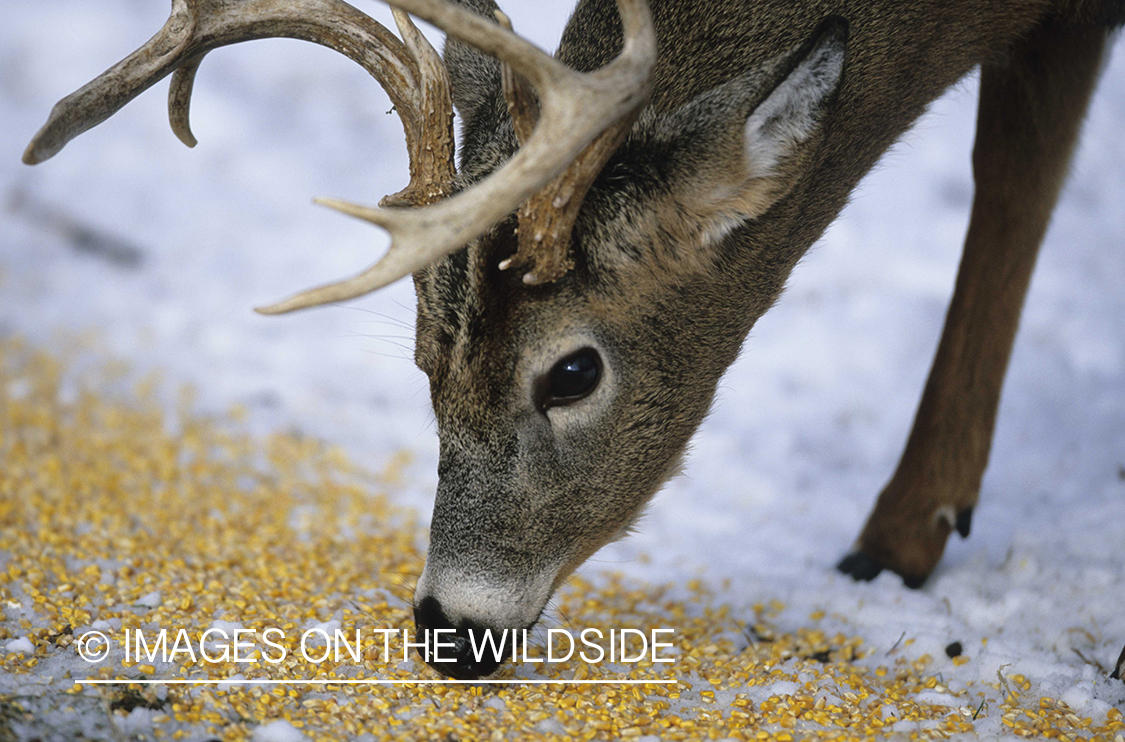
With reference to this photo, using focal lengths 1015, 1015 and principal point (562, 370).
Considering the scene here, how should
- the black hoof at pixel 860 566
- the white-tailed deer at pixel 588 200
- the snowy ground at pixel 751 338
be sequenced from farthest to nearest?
the black hoof at pixel 860 566 < the snowy ground at pixel 751 338 < the white-tailed deer at pixel 588 200

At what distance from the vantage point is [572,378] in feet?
9.72

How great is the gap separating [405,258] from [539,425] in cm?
80

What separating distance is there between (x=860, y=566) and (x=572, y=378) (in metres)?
2.07

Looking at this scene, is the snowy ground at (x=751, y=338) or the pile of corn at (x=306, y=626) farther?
the snowy ground at (x=751, y=338)

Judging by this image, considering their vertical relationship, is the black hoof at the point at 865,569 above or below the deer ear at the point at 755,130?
below

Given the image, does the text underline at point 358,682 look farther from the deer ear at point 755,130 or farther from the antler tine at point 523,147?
the deer ear at point 755,130

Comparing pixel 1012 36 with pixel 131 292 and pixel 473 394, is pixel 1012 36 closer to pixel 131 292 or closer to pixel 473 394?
pixel 473 394

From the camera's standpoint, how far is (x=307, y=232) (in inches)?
322

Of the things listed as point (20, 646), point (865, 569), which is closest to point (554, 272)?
point (20, 646)

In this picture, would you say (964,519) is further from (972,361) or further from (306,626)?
(306,626)

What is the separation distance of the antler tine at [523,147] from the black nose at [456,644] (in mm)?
1092

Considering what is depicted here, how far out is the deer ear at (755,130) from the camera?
8.65 ft

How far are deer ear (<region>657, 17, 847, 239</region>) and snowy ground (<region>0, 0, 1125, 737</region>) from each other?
3.65ft

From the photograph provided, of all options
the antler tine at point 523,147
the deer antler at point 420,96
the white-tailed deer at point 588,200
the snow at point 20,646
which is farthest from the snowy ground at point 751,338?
the snow at point 20,646
